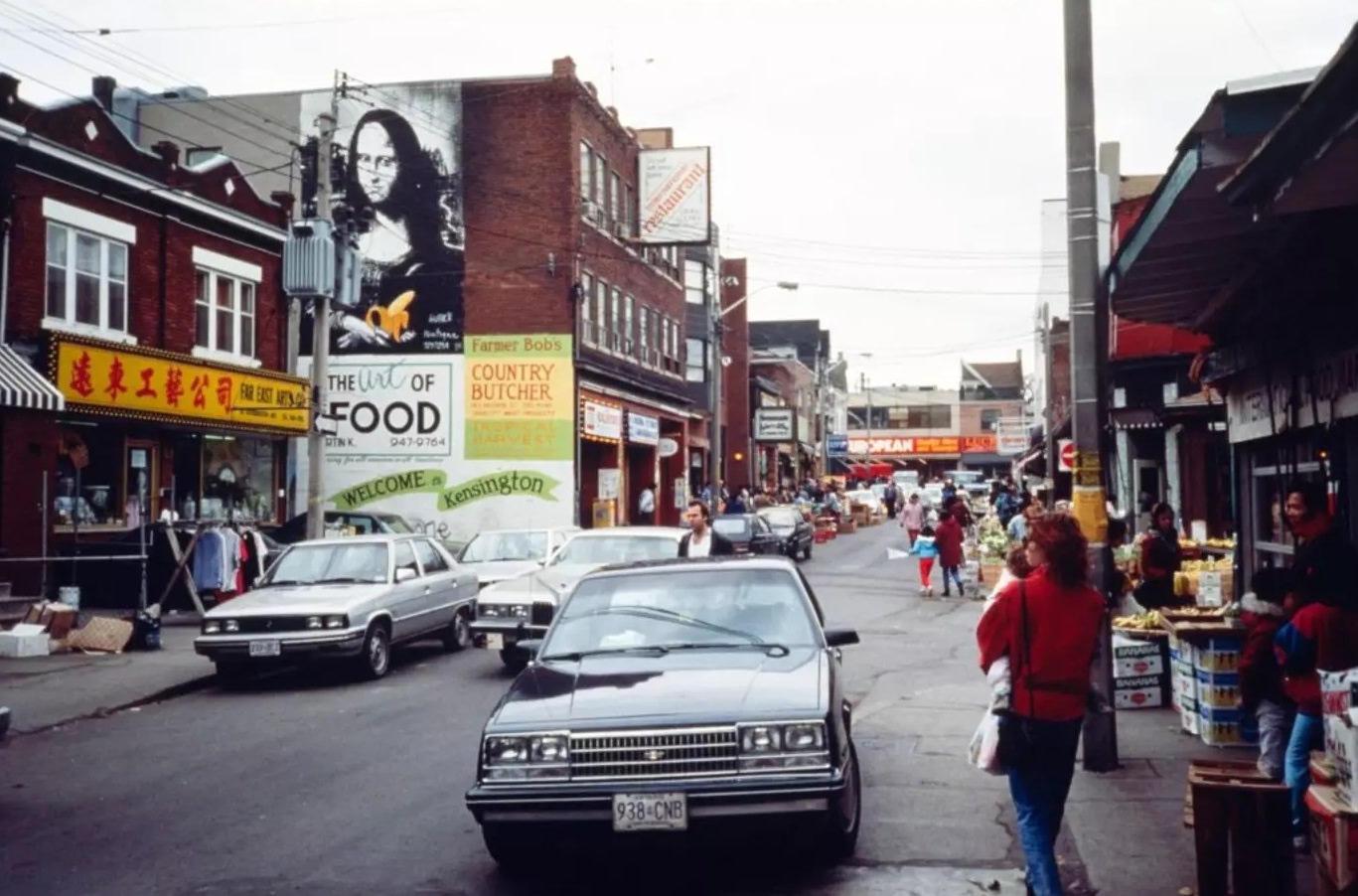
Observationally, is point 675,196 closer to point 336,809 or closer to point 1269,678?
point 336,809

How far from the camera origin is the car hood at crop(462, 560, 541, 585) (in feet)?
62.9

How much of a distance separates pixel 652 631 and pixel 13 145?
16.2 meters

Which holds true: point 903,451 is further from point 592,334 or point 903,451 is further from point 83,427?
point 83,427

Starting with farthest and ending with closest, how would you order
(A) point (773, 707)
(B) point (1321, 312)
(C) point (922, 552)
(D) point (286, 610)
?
1. (C) point (922, 552)
2. (D) point (286, 610)
3. (B) point (1321, 312)
4. (A) point (773, 707)

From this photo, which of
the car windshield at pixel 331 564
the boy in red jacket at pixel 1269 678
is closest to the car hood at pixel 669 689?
the boy in red jacket at pixel 1269 678

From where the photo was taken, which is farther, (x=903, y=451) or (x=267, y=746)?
(x=903, y=451)

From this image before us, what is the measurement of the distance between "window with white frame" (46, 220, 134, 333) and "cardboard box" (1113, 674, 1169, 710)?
55.1ft

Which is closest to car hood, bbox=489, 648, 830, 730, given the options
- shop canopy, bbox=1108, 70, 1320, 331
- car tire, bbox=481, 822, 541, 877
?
car tire, bbox=481, 822, 541, 877

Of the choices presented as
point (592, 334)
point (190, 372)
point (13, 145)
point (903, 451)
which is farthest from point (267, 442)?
point (903, 451)

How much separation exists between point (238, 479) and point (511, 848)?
21.5 meters

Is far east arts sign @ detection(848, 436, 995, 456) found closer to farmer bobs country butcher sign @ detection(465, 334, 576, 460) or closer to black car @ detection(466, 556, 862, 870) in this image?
farmer bobs country butcher sign @ detection(465, 334, 576, 460)

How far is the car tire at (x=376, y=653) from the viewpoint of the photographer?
14.6 meters

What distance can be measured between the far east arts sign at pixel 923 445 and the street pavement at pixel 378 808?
344 ft

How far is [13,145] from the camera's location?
64.6 feet
